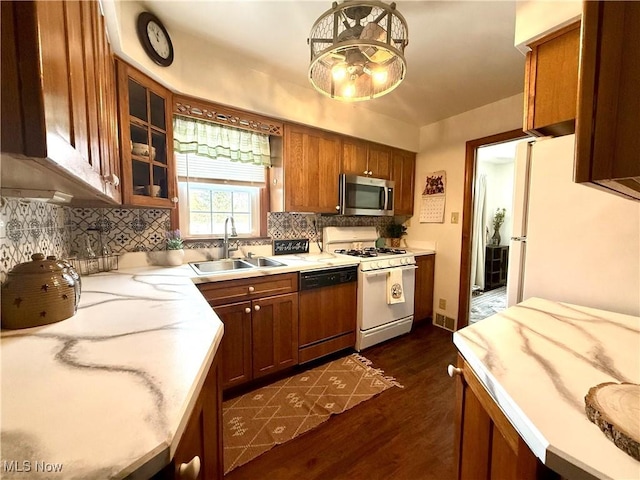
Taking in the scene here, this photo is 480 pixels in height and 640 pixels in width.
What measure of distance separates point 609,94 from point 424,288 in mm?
2947

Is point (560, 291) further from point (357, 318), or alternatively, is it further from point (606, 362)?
point (357, 318)

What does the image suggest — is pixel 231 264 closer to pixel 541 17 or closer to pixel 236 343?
pixel 236 343

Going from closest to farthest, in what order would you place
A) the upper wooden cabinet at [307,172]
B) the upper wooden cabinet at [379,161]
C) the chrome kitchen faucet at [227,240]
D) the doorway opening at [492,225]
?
the chrome kitchen faucet at [227,240], the upper wooden cabinet at [307,172], the upper wooden cabinet at [379,161], the doorway opening at [492,225]

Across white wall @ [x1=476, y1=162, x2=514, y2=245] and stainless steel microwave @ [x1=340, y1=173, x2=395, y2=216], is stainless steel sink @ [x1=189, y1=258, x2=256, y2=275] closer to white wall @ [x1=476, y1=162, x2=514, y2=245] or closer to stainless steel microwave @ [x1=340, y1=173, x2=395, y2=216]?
stainless steel microwave @ [x1=340, y1=173, x2=395, y2=216]

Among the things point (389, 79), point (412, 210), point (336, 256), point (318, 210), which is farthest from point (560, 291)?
point (412, 210)

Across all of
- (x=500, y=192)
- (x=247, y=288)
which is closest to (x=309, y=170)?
(x=247, y=288)

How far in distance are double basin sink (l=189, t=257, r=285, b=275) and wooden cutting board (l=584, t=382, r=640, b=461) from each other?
182cm

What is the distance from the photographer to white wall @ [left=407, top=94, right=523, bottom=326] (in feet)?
9.09

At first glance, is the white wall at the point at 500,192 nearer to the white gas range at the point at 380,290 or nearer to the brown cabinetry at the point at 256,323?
the white gas range at the point at 380,290

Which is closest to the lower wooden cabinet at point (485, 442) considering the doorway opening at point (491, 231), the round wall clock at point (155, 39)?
the round wall clock at point (155, 39)

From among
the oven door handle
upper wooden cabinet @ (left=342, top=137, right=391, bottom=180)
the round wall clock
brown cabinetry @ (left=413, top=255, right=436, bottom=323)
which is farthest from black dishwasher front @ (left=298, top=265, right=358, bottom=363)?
the round wall clock

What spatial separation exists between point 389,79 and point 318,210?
1292 millimetres

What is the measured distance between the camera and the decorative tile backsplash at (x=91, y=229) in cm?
101

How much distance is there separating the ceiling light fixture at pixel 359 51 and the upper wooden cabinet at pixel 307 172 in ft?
2.78
